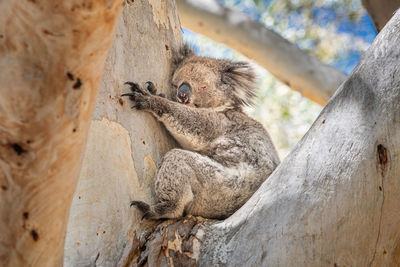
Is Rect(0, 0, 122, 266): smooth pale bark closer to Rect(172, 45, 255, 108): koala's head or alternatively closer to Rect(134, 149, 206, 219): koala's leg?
Rect(134, 149, 206, 219): koala's leg

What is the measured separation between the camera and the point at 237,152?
130 inches

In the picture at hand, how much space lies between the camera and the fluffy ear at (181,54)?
344 centimetres

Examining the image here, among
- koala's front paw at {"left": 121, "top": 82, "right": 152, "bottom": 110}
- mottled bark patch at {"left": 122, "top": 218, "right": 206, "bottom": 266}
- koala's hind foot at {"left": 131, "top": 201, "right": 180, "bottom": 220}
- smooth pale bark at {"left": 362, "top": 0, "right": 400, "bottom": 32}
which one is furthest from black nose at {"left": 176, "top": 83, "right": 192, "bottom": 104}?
smooth pale bark at {"left": 362, "top": 0, "right": 400, "bottom": 32}

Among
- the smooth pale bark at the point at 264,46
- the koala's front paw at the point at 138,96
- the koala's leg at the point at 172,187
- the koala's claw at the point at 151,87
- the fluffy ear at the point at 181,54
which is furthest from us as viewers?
the smooth pale bark at the point at 264,46

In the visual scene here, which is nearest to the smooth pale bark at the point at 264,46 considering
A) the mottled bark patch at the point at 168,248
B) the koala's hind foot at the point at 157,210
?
the koala's hind foot at the point at 157,210

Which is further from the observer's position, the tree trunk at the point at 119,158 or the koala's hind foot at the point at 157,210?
the koala's hind foot at the point at 157,210

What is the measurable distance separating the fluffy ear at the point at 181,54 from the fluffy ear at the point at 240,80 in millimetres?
398

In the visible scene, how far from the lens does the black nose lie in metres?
3.60

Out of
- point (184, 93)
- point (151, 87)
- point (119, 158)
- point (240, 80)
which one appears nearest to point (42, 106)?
point (119, 158)

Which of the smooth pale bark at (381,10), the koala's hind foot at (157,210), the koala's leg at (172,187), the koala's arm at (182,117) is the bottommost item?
the koala's hind foot at (157,210)

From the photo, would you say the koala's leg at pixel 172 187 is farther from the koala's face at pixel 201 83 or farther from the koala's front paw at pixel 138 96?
the koala's face at pixel 201 83

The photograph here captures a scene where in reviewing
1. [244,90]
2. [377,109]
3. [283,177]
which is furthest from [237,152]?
[377,109]

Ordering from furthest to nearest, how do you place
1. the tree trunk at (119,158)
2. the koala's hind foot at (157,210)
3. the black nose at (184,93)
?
the black nose at (184,93) < the koala's hind foot at (157,210) < the tree trunk at (119,158)

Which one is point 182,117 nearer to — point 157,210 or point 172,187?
point 172,187
